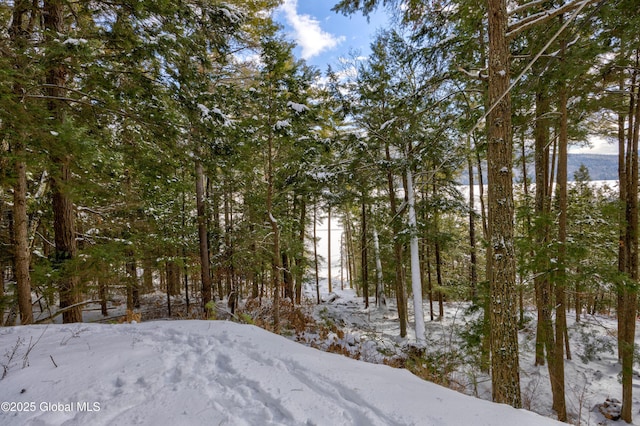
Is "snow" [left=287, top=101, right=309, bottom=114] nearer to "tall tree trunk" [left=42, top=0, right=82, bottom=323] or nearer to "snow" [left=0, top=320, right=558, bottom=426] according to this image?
"tall tree trunk" [left=42, top=0, right=82, bottom=323]

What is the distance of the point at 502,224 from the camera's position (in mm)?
3410

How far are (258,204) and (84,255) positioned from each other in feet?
16.8

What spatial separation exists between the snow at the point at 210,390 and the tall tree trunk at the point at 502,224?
4.61ft

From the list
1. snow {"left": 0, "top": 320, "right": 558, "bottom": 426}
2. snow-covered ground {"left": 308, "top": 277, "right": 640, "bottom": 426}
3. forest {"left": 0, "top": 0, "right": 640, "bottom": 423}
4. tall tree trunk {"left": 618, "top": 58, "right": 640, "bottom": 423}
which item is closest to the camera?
snow {"left": 0, "top": 320, "right": 558, "bottom": 426}

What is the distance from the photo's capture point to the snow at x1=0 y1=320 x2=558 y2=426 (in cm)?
174

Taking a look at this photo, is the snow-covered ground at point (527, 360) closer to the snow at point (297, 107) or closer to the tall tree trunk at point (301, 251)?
the tall tree trunk at point (301, 251)

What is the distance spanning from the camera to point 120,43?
4.45 meters

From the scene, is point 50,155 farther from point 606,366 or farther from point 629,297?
point 606,366

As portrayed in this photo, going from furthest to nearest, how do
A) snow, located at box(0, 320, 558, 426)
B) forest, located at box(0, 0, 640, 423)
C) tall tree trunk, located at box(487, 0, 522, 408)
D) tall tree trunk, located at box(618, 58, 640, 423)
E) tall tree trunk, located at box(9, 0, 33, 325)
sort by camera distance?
tall tree trunk, located at box(618, 58, 640, 423) < tall tree trunk, located at box(9, 0, 33, 325) < forest, located at box(0, 0, 640, 423) < tall tree trunk, located at box(487, 0, 522, 408) < snow, located at box(0, 320, 558, 426)

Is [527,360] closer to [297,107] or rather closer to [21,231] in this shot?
[297,107]

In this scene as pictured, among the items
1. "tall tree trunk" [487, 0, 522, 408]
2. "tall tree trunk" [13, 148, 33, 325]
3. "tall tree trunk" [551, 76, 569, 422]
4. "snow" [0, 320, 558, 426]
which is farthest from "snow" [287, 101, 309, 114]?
"snow" [0, 320, 558, 426]

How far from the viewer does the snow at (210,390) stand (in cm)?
174

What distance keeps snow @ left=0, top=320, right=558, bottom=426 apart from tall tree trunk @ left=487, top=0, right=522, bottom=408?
141 centimetres

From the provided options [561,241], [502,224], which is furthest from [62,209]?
[561,241]
